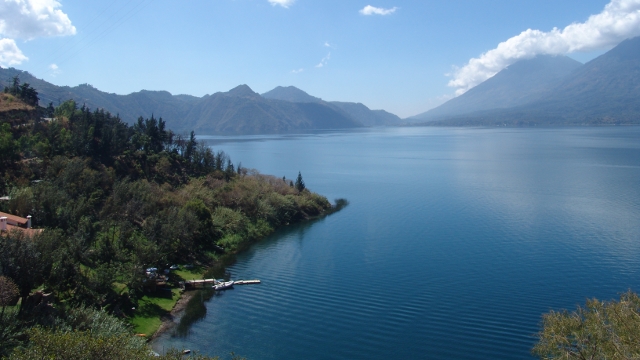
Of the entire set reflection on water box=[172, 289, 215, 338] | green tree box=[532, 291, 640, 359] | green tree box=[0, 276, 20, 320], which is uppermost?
green tree box=[0, 276, 20, 320]

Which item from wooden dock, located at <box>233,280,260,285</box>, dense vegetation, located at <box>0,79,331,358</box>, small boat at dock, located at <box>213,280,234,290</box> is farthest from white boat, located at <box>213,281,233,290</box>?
dense vegetation, located at <box>0,79,331,358</box>

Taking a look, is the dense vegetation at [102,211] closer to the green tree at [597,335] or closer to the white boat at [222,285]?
the white boat at [222,285]

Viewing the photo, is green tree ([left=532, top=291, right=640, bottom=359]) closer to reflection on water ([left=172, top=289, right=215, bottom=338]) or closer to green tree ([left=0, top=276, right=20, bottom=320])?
reflection on water ([left=172, top=289, right=215, bottom=338])

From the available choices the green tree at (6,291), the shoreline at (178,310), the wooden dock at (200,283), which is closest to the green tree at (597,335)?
the shoreline at (178,310)

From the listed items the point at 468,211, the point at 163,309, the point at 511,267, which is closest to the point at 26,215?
the point at 163,309

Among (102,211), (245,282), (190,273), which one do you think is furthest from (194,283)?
(102,211)

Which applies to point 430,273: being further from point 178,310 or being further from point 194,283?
point 178,310

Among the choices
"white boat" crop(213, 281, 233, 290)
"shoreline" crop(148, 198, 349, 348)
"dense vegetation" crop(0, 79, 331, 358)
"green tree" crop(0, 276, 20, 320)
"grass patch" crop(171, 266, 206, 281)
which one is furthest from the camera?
"grass patch" crop(171, 266, 206, 281)

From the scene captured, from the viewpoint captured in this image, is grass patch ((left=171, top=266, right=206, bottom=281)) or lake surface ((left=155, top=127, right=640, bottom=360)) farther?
grass patch ((left=171, top=266, right=206, bottom=281))

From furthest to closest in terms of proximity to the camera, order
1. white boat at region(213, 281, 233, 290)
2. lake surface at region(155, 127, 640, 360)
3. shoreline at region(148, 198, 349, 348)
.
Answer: white boat at region(213, 281, 233, 290), shoreline at region(148, 198, 349, 348), lake surface at region(155, 127, 640, 360)
